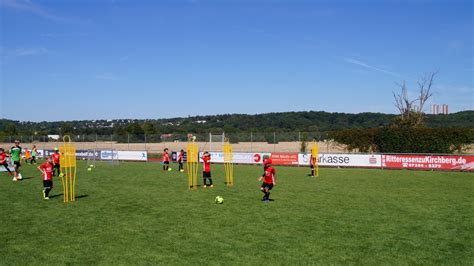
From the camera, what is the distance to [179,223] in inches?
486

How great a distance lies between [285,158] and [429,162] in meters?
11.9

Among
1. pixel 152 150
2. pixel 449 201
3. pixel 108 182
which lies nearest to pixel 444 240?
pixel 449 201

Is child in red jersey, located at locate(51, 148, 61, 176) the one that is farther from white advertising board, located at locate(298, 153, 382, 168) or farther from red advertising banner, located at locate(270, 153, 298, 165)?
white advertising board, located at locate(298, 153, 382, 168)

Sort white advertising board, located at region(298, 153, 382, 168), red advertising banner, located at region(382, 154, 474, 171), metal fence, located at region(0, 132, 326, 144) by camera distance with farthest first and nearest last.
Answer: metal fence, located at region(0, 132, 326, 144), white advertising board, located at region(298, 153, 382, 168), red advertising banner, located at region(382, 154, 474, 171)

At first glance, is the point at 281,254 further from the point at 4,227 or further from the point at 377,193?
the point at 377,193

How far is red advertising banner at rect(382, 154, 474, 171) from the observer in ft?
97.7

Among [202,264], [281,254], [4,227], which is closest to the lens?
[202,264]

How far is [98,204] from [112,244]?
647 cm

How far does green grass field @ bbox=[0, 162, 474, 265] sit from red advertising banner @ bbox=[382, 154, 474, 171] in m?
10.8

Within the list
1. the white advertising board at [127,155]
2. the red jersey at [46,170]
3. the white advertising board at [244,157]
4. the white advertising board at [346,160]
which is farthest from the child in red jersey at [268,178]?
the white advertising board at [127,155]

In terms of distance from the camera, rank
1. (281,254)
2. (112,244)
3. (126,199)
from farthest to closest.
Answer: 1. (126,199)
2. (112,244)
3. (281,254)

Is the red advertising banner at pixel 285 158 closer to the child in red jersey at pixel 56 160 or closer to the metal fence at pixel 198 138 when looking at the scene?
the metal fence at pixel 198 138

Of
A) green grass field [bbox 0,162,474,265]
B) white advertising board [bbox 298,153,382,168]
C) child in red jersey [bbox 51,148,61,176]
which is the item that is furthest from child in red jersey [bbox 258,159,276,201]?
white advertising board [bbox 298,153,382,168]

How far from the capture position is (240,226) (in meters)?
11.9
